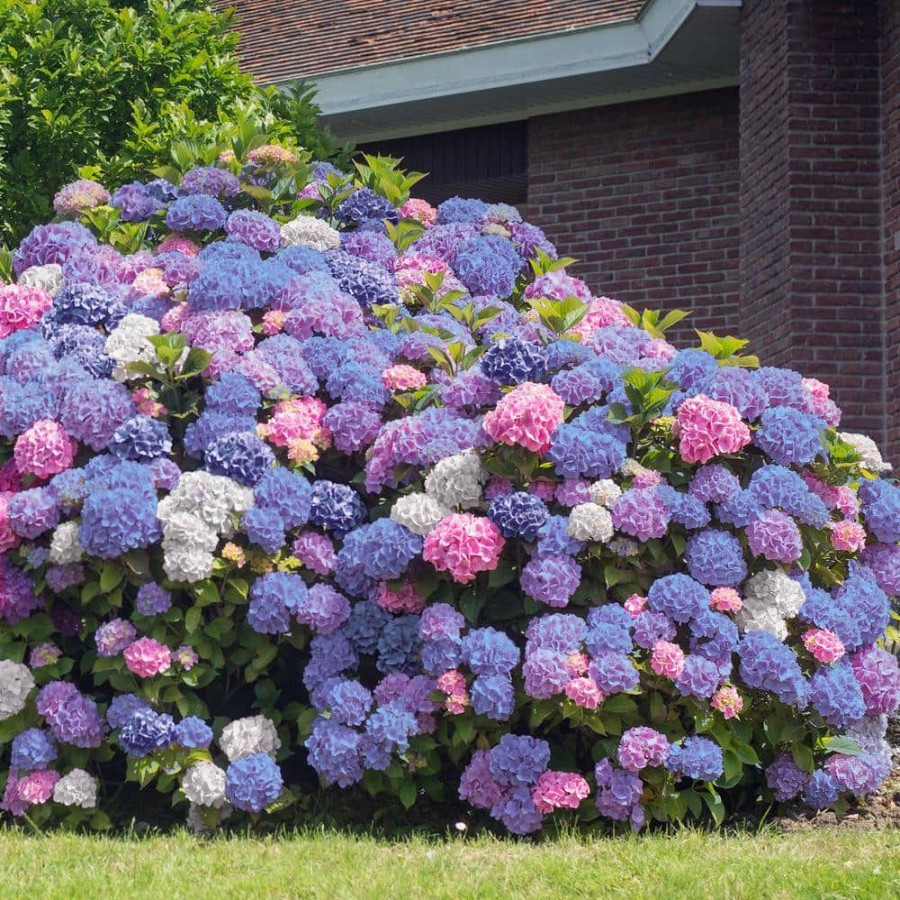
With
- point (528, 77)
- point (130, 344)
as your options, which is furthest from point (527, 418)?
point (528, 77)

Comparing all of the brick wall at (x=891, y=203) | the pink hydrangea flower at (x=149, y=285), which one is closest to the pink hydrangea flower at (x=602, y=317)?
the pink hydrangea flower at (x=149, y=285)

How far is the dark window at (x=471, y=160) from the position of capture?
463 inches

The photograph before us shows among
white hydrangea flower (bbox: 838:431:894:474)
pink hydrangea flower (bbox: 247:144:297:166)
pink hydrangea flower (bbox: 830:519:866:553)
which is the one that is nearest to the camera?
pink hydrangea flower (bbox: 830:519:866:553)

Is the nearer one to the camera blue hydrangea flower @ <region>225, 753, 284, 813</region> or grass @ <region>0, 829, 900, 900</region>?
grass @ <region>0, 829, 900, 900</region>

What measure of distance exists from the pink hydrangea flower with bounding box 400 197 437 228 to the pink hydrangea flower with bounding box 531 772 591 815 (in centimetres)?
267

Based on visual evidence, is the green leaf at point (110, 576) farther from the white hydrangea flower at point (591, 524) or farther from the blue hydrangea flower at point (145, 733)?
the white hydrangea flower at point (591, 524)

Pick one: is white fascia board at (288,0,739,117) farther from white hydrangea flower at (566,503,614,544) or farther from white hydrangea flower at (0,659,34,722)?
white hydrangea flower at (0,659,34,722)

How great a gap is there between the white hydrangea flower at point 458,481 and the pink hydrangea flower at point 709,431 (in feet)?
2.09

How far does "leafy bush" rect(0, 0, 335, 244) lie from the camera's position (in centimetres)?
769

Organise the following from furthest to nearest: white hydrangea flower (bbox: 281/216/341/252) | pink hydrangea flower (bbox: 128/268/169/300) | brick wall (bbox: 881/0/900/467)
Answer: brick wall (bbox: 881/0/900/467), white hydrangea flower (bbox: 281/216/341/252), pink hydrangea flower (bbox: 128/268/169/300)

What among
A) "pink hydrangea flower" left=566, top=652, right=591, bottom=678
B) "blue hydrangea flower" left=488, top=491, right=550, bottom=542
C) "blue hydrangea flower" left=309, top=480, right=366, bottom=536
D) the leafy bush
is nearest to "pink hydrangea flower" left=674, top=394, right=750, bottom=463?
"blue hydrangea flower" left=488, top=491, right=550, bottom=542

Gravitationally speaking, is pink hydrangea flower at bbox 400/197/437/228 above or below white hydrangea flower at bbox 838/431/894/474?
above

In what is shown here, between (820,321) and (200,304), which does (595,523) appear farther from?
(820,321)

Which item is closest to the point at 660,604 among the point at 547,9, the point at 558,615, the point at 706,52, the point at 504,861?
the point at 558,615
